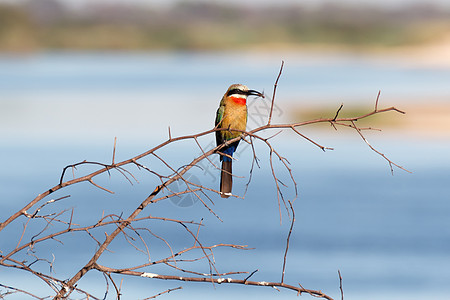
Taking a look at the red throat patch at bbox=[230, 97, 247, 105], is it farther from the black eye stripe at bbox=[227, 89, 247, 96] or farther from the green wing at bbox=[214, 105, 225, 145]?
the green wing at bbox=[214, 105, 225, 145]

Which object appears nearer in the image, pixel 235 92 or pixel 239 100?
pixel 235 92

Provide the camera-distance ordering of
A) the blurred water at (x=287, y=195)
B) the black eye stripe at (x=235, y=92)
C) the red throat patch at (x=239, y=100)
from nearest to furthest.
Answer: the black eye stripe at (x=235, y=92) → the red throat patch at (x=239, y=100) → the blurred water at (x=287, y=195)

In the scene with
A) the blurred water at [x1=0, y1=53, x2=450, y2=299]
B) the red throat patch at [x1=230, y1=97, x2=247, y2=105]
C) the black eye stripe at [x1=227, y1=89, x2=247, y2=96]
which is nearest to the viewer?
the black eye stripe at [x1=227, y1=89, x2=247, y2=96]

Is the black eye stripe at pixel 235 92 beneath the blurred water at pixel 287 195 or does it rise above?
above

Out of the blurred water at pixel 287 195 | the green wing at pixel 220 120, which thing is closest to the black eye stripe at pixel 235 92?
the green wing at pixel 220 120

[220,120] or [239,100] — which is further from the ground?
[239,100]

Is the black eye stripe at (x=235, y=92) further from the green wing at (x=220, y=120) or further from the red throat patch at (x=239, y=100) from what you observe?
the green wing at (x=220, y=120)

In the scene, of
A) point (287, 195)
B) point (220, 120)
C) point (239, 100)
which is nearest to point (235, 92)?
point (239, 100)

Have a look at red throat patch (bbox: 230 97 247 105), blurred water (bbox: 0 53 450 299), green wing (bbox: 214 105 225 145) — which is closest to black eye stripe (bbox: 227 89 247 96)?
red throat patch (bbox: 230 97 247 105)

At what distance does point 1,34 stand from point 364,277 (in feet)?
218

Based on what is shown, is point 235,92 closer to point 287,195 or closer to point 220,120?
point 220,120

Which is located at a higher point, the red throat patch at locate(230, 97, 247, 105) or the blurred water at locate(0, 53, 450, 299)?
the red throat patch at locate(230, 97, 247, 105)

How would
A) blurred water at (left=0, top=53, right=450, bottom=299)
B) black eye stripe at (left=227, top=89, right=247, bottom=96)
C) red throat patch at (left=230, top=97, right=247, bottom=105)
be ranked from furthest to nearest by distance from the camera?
blurred water at (left=0, top=53, right=450, bottom=299), red throat patch at (left=230, top=97, right=247, bottom=105), black eye stripe at (left=227, top=89, right=247, bottom=96)

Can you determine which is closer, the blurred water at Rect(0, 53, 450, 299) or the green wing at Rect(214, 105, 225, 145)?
the green wing at Rect(214, 105, 225, 145)
